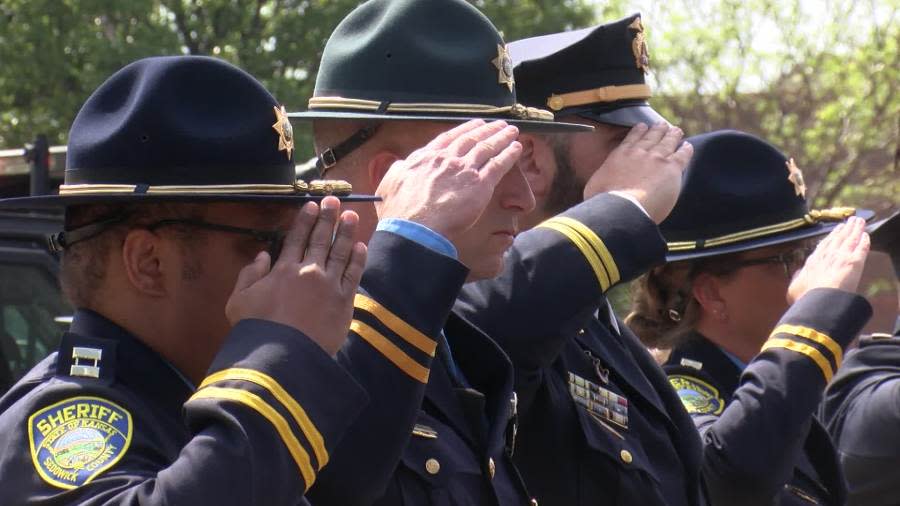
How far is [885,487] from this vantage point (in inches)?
176

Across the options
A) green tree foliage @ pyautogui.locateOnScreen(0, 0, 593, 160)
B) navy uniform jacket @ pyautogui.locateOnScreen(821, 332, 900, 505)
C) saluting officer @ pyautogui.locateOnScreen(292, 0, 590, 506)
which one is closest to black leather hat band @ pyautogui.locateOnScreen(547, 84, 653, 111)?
saluting officer @ pyautogui.locateOnScreen(292, 0, 590, 506)

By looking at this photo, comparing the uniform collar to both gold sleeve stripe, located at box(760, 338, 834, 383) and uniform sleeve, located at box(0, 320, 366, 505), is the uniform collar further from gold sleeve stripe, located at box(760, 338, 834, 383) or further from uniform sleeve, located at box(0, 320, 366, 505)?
gold sleeve stripe, located at box(760, 338, 834, 383)

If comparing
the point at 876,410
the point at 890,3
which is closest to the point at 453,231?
the point at 876,410

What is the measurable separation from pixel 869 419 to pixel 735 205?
33.6 inches

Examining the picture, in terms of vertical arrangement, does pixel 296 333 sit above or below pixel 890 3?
above

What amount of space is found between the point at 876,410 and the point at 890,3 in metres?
Answer: 16.4

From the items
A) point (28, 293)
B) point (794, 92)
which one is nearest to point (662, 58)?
point (794, 92)

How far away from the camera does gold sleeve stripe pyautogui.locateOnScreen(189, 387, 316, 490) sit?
204 cm

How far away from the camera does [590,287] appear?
9.47 feet

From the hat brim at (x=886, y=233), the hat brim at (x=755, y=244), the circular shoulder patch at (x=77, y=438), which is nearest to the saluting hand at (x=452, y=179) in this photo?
the circular shoulder patch at (x=77, y=438)

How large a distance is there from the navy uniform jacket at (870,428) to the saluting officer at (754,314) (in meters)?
0.53

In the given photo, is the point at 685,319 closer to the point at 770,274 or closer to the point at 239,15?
the point at 770,274

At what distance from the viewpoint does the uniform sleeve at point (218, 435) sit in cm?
198

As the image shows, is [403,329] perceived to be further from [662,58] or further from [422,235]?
[662,58]
